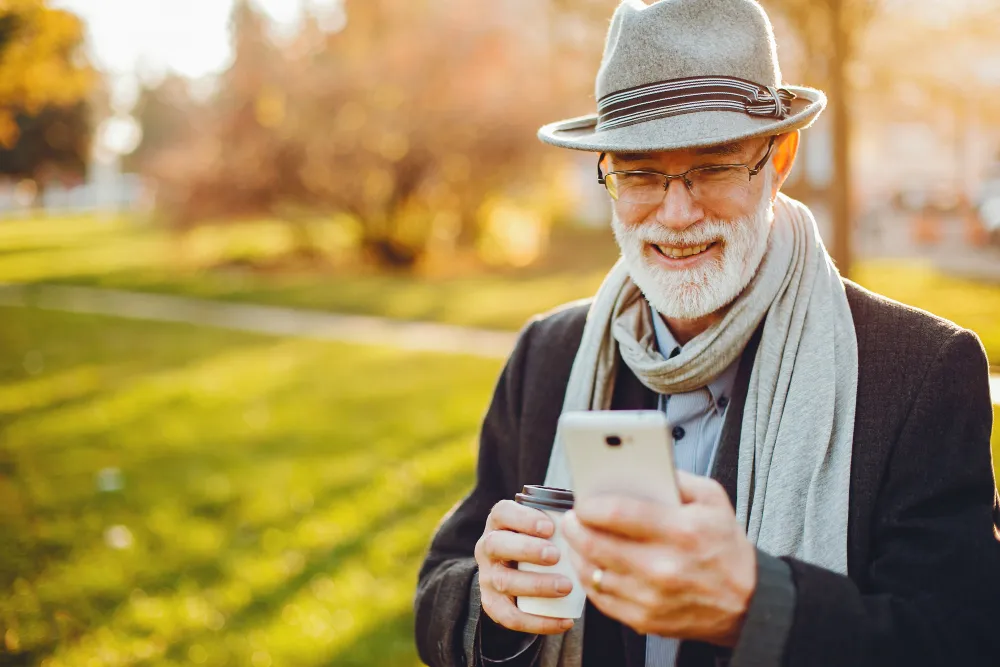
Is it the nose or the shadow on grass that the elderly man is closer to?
the nose

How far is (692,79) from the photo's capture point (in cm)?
191

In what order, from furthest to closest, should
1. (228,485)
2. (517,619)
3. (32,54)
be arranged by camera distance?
(32,54)
(228,485)
(517,619)

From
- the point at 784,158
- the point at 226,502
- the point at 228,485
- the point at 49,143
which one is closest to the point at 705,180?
the point at 784,158

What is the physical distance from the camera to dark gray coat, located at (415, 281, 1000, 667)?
1533 millimetres

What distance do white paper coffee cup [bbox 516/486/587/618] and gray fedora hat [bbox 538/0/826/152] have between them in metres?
0.78

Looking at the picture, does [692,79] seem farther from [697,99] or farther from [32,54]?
[32,54]

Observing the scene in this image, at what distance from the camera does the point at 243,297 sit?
Answer: 15734 mm

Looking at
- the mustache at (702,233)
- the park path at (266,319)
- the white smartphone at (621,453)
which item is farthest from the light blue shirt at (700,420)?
the park path at (266,319)

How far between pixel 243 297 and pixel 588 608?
47.9 ft

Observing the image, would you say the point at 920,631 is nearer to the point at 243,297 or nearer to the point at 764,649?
the point at 764,649

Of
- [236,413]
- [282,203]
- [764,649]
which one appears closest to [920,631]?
[764,649]

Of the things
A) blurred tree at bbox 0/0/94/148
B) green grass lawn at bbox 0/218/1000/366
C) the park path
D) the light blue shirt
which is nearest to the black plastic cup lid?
the light blue shirt

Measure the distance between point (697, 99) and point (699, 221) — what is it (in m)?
0.27

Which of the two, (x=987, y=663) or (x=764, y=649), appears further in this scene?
(x=987, y=663)
